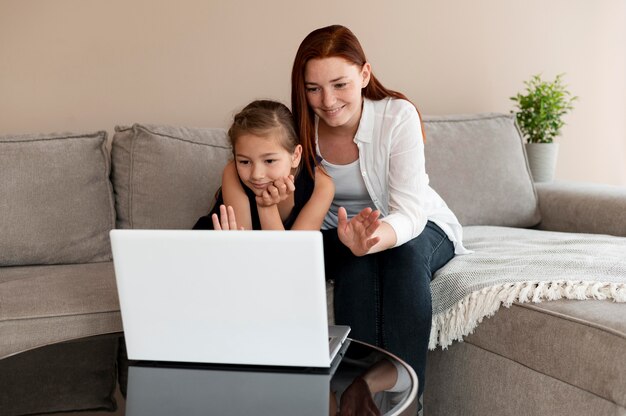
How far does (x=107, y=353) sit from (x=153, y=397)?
9.3 inches

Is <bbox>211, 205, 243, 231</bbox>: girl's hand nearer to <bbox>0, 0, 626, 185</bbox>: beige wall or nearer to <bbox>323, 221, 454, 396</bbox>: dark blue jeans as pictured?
<bbox>323, 221, 454, 396</bbox>: dark blue jeans

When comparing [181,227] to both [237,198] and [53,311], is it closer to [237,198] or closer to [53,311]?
[237,198]

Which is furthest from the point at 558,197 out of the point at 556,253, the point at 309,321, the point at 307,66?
the point at 309,321

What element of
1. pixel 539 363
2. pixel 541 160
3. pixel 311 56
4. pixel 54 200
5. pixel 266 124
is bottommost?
pixel 539 363

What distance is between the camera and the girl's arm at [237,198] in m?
1.71

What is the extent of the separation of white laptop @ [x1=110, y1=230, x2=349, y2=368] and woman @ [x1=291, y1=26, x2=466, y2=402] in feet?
1.20

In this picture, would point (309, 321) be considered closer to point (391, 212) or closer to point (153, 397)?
point (153, 397)

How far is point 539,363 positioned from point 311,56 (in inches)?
32.0

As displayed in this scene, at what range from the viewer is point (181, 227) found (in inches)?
81.0

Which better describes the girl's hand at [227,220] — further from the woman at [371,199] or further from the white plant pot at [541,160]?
the white plant pot at [541,160]

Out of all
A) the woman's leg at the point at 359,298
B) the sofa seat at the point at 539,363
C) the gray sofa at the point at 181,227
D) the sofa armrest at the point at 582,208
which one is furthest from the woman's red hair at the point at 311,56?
the sofa armrest at the point at 582,208

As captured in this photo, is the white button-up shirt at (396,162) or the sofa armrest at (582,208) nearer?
the white button-up shirt at (396,162)

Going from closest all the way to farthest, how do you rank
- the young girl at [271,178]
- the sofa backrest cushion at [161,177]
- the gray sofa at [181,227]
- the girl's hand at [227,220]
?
the gray sofa at [181,227]
the girl's hand at [227,220]
the young girl at [271,178]
the sofa backrest cushion at [161,177]

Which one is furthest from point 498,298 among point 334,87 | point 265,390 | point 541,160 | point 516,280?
point 541,160
